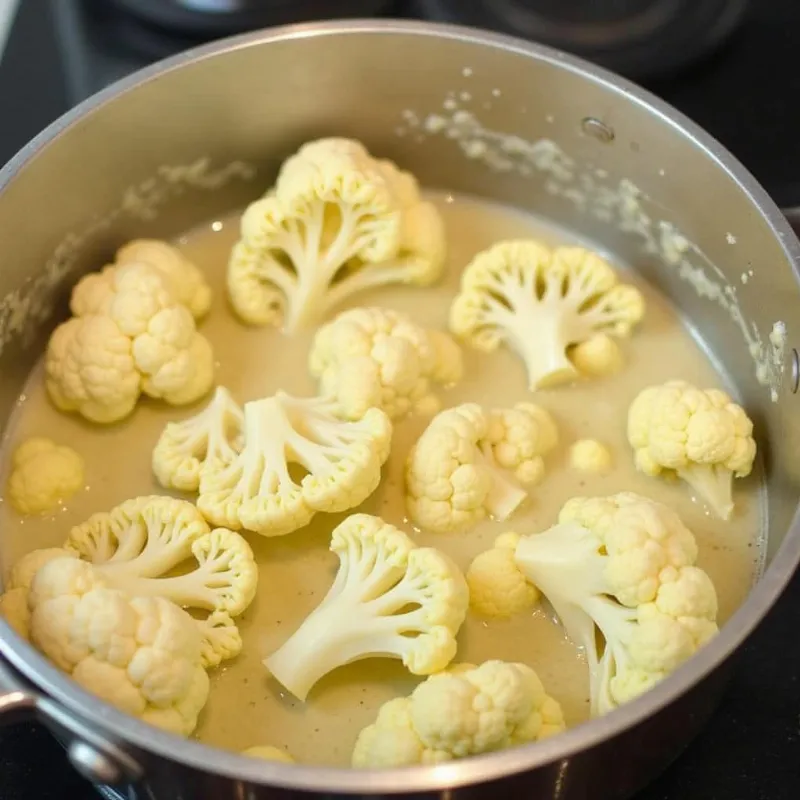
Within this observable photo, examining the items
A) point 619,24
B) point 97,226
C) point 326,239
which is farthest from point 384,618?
point 619,24

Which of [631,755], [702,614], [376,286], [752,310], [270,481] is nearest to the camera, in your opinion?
[631,755]

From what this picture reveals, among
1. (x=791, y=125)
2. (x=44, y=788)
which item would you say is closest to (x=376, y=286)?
(x=791, y=125)

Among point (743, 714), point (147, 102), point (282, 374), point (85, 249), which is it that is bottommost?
point (743, 714)

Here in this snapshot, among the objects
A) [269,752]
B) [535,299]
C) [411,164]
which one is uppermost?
[411,164]

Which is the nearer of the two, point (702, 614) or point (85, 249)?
point (702, 614)

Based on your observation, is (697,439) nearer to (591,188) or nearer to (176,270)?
(591,188)

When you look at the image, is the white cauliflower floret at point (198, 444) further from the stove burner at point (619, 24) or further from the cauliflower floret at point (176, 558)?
the stove burner at point (619, 24)

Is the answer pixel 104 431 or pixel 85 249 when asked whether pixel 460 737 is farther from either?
pixel 85 249

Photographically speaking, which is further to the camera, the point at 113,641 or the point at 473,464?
the point at 473,464
